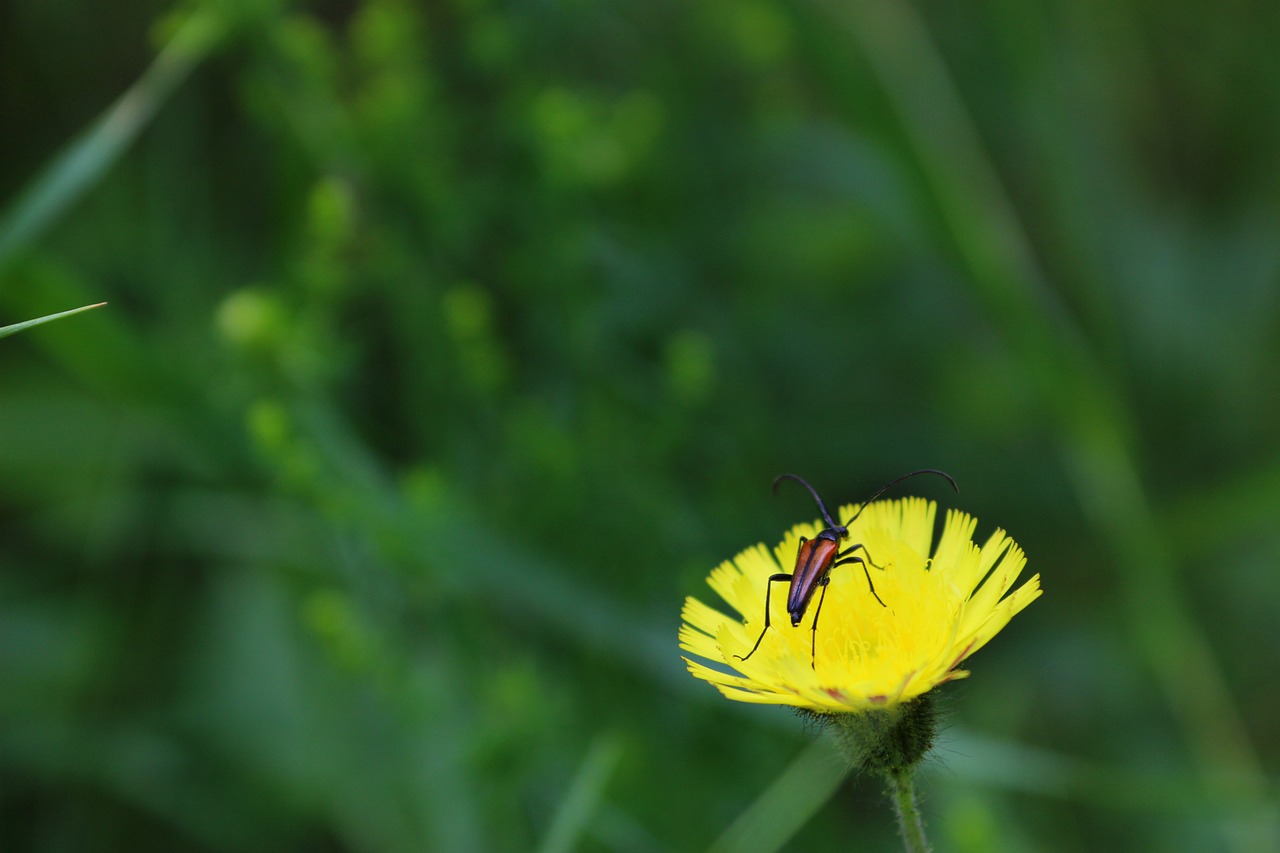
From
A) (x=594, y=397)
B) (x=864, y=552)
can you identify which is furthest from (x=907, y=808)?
(x=594, y=397)

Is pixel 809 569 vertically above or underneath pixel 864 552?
underneath

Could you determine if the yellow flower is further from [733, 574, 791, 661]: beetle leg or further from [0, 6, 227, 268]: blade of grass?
[0, 6, 227, 268]: blade of grass

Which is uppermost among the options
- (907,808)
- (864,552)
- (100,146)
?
(100,146)

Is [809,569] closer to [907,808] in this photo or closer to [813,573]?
[813,573]

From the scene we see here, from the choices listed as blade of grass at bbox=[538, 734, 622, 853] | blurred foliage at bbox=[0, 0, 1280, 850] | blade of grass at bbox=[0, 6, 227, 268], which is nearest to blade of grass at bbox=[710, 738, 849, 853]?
blurred foliage at bbox=[0, 0, 1280, 850]

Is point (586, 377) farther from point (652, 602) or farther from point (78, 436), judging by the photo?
point (78, 436)

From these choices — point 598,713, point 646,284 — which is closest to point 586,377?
point 646,284

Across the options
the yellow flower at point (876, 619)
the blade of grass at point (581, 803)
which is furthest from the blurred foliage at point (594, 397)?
the yellow flower at point (876, 619)
